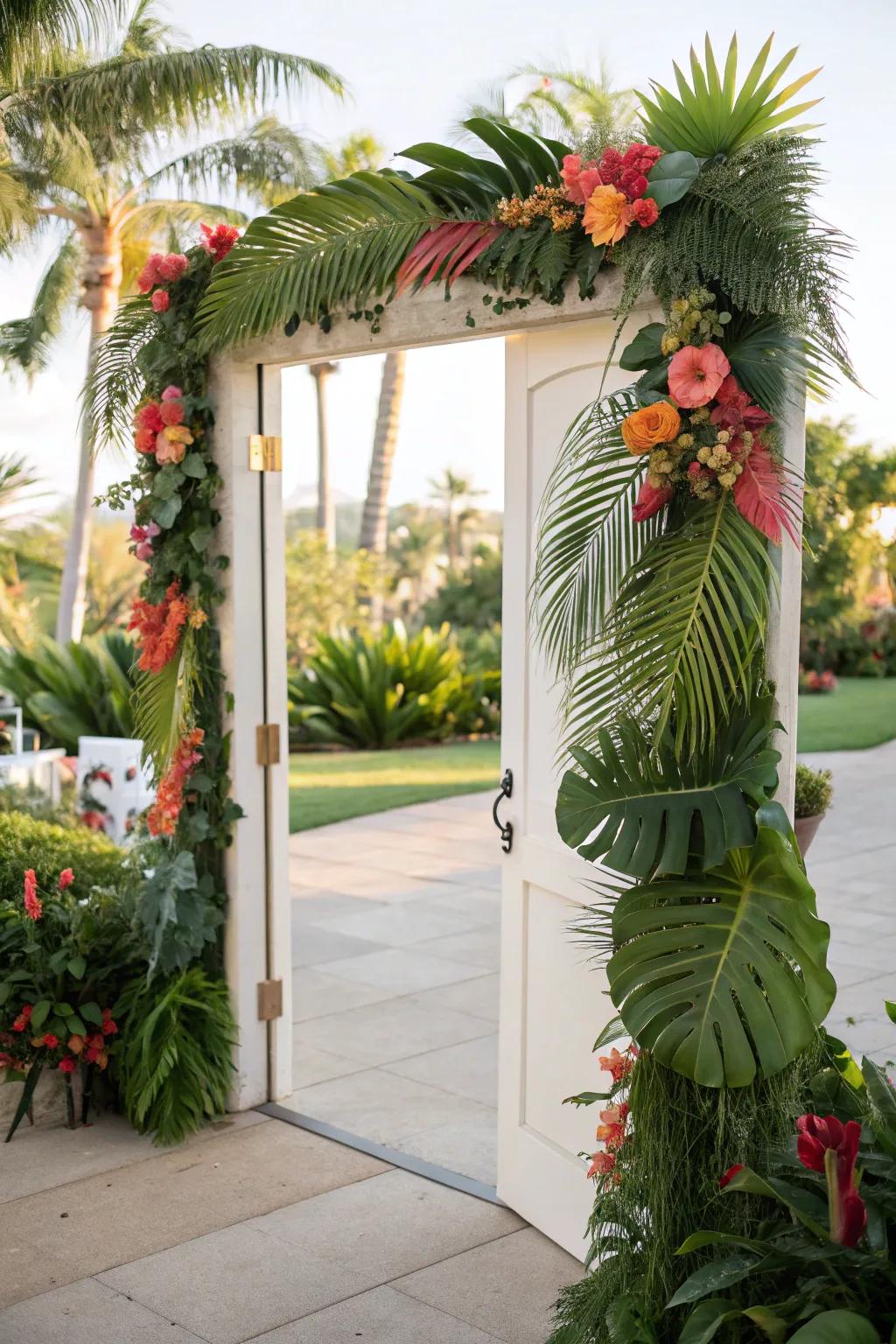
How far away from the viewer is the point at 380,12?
68.8ft

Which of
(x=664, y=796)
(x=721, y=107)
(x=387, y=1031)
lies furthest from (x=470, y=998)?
(x=721, y=107)

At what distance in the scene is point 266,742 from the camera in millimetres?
4363

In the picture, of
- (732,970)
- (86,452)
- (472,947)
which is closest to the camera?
(732,970)

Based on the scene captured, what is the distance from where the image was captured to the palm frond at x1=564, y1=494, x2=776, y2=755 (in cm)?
257

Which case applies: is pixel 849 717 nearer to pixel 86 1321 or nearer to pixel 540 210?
pixel 540 210

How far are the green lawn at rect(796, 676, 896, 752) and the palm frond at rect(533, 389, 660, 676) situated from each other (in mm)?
10751

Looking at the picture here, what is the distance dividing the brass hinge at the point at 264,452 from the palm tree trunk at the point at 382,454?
1266 cm

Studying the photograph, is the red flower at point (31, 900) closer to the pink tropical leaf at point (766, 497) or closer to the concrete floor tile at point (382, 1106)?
the concrete floor tile at point (382, 1106)

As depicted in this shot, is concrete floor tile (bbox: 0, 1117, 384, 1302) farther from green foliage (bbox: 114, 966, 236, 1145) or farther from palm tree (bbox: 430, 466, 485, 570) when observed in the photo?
palm tree (bbox: 430, 466, 485, 570)

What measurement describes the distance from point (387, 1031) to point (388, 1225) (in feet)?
5.60

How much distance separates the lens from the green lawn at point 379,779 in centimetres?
1027

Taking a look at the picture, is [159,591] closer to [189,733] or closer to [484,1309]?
[189,733]

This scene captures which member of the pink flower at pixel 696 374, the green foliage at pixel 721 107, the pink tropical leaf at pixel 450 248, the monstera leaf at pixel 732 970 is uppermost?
the green foliage at pixel 721 107

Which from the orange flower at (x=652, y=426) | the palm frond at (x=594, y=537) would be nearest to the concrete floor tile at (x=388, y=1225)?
the palm frond at (x=594, y=537)
